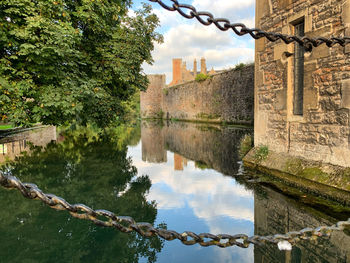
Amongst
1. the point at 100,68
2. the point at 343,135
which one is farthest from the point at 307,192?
the point at 100,68

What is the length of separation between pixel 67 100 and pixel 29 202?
2.97 m

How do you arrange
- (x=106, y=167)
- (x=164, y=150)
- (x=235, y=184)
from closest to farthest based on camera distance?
(x=235, y=184)
(x=106, y=167)
(x=164, y=150)

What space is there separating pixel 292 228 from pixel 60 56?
7.14 metres

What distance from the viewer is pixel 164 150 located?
520 inches

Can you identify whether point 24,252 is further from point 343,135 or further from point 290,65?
point 290,65

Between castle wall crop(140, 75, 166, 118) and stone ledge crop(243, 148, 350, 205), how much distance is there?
1466 inches

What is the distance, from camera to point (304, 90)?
6387 mm

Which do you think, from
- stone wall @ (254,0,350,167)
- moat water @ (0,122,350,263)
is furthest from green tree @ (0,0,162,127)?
stone wall @ (254,0,350,167)

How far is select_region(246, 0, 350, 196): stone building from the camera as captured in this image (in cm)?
543

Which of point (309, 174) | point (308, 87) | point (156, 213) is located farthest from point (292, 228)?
point (308, 87)

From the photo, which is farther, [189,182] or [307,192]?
[189,182]

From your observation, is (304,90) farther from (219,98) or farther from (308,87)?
(219,98)

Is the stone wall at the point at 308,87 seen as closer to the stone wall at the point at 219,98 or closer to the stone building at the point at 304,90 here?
the stone building at the point at 304,90

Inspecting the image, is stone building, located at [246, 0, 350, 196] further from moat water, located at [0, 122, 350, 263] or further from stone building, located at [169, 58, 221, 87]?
stone building, located at [169, 58, 221, 87]
